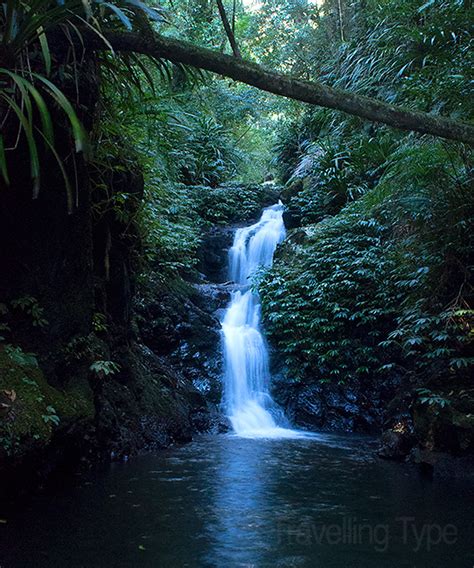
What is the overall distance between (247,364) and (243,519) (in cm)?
542

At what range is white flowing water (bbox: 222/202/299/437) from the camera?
7.70m

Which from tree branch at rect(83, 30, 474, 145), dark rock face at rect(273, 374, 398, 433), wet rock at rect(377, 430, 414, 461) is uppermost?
tree branch at rect(83, 30, 474, 145)

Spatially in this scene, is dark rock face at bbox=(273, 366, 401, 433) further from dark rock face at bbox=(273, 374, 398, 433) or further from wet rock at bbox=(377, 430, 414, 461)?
wet rock at bbox=(377, 430, 414, 461)

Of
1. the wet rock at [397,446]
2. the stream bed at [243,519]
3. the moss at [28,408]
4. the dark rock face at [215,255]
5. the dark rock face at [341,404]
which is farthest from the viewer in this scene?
the dark rock face at [215,255]

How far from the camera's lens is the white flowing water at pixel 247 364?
25.3ft

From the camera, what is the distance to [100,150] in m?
4.45

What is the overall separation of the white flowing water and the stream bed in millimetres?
2522

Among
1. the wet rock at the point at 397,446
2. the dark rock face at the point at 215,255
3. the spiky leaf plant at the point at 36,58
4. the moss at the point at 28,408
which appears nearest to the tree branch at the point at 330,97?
the spiky leaf plant at the point at 36,58

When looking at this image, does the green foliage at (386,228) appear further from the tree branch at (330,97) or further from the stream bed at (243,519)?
the tree branch at (330,97)

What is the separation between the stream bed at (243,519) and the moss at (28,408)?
0.50 metres

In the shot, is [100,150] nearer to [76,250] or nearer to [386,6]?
[76,250]

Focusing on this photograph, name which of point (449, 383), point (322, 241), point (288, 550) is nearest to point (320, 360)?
point (322, 241)

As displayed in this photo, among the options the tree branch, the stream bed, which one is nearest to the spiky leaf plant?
the tree branch

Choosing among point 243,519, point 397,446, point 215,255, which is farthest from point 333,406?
point 215,255
